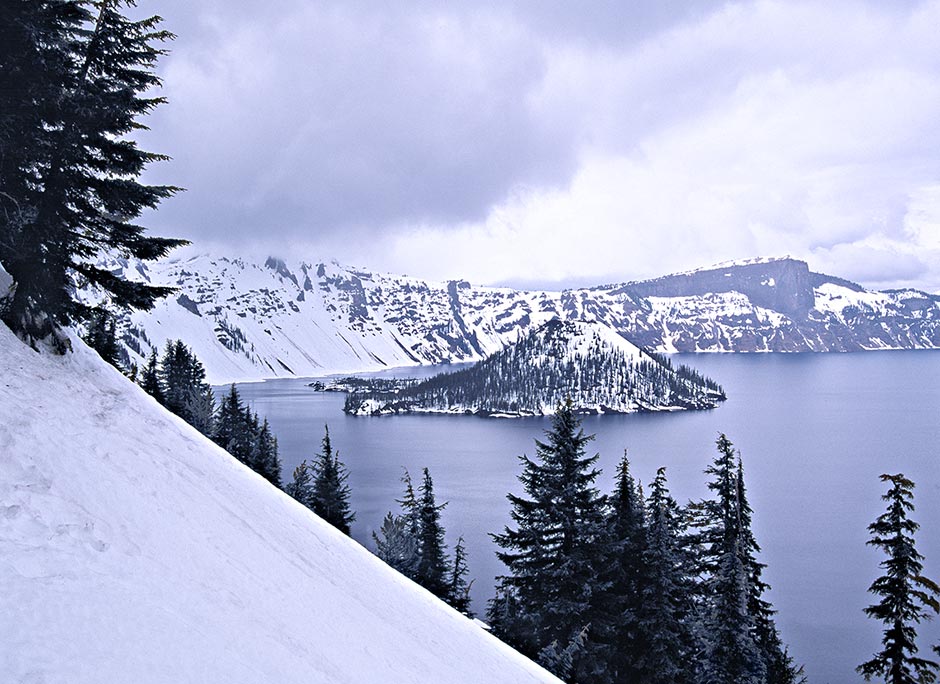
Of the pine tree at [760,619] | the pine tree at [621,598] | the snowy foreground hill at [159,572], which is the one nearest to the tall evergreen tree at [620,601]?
the pine tree at [621,598]

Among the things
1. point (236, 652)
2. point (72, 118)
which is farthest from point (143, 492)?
point (72, 118)

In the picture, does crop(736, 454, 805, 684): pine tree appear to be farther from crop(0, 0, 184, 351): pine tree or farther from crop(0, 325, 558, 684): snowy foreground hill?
crop(0, 0, 184, 351): pine tree

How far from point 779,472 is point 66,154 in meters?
112

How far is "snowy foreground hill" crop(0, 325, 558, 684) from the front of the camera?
20.7 ft

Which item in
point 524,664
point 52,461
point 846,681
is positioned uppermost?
point 52,461

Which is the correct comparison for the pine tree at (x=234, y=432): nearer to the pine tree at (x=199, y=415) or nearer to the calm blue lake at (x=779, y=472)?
the pine tree at (x=199, y=415)

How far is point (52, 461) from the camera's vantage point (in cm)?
942

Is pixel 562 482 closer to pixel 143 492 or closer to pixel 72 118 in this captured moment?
→ pixel 143 492

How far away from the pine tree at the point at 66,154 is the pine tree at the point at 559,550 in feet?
49.4

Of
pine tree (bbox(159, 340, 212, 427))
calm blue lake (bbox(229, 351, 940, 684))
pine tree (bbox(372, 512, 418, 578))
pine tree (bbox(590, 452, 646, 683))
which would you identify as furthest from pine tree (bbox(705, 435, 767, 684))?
pine tree (bbox(159, 340, 212, 427))

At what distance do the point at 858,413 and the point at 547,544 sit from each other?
7166 inches

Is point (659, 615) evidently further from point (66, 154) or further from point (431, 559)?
point (66, 154)

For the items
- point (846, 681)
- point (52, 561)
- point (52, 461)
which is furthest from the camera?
point (846, 681)

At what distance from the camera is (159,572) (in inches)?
324
